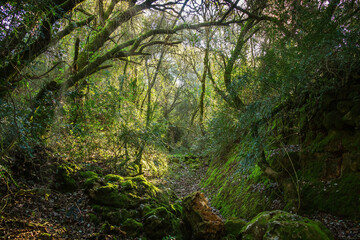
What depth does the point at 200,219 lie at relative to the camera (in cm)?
495

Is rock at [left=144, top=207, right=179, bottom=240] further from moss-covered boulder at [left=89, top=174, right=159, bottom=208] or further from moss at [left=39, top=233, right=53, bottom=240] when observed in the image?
moss at [left=39, top=233, right=53, bottom=240]

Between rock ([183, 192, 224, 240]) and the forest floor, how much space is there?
1.90 meters

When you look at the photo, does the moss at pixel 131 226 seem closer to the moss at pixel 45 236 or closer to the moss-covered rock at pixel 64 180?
the moss at pixel 45 236

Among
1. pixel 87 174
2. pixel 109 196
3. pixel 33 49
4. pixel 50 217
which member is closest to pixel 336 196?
pixel 109 196

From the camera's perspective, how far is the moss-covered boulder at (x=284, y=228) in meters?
3.27

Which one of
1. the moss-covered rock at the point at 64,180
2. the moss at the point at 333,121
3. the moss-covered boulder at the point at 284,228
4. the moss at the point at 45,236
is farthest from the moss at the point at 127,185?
the moss at the point at 333,121

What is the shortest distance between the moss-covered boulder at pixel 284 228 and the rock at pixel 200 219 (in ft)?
2.95

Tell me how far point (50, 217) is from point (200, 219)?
10.6 ft

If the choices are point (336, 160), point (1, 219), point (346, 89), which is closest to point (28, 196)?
point (1, 219)

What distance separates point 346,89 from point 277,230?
3.33 m

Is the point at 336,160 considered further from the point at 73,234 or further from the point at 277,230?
the point at 73,234

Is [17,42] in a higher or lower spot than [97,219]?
higher

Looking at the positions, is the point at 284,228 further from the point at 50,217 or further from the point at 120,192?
the point at 50,217

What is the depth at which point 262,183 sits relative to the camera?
5695mm
